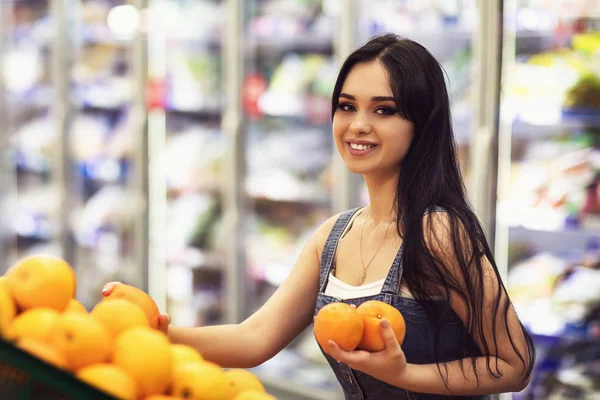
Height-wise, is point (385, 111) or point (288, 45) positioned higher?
point (288, 45)

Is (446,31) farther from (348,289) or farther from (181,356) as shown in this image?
(181,356)

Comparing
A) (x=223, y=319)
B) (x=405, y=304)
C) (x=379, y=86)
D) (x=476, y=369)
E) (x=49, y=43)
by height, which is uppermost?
(x=49, y=43)

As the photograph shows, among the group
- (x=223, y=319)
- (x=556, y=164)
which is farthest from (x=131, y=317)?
(x=223, y=319)

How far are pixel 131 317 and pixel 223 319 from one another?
3405 millimetres

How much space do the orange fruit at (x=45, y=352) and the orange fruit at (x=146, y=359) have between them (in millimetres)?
70

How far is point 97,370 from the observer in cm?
96

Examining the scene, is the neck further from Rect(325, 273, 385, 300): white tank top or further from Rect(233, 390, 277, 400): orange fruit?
Rect(233, 390, 277, 400): orange fruit

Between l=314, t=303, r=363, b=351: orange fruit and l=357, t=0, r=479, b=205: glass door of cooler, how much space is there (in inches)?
81.9

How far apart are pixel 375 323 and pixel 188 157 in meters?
3.37

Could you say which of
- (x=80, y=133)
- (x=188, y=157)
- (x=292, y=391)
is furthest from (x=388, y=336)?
(x=80, y=133)

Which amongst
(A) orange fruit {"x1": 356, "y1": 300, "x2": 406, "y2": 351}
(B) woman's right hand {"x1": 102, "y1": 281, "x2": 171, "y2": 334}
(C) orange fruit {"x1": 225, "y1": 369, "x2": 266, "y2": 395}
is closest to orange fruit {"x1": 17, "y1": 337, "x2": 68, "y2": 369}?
(C) orange fruit {"x1": 225, "y1": 369, "x2": 266, "y2": 395}

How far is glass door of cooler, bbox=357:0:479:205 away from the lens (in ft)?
10.7

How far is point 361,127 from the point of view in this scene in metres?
1.48

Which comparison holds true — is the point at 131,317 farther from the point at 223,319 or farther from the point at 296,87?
the point at 223,319
